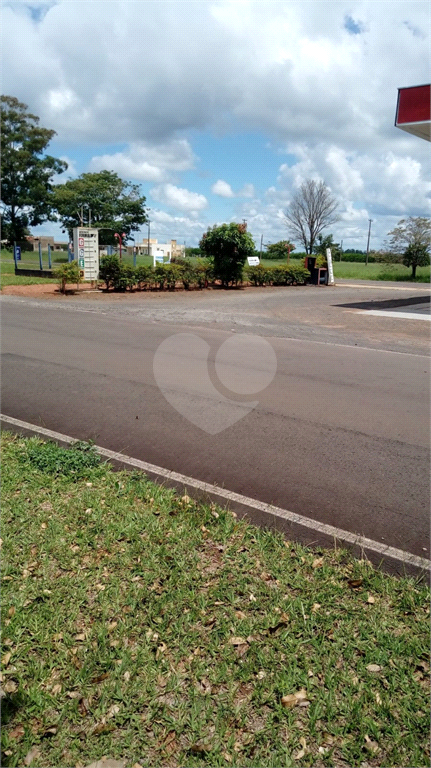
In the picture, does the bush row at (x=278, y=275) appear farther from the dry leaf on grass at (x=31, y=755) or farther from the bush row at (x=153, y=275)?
the dry leaf on grass at (x=31, y=755)

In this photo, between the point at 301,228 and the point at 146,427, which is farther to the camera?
the point at 301,228

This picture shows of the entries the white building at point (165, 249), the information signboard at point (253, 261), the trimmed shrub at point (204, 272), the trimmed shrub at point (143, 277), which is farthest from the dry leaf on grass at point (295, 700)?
the white building at point (165, 249)

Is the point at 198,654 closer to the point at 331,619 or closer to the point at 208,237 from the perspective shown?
the point at 331,619

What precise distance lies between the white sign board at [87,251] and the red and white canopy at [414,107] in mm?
13247

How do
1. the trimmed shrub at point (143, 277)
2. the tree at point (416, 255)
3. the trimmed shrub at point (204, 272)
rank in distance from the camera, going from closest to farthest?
the trimmed shrub at point (143, 277)
the trimmed shrub at point (204, 272)
the tree at point (416, 255)

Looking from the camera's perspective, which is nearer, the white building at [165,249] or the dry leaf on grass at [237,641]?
the dry leaf on grass at [237,641]

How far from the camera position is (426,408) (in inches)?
273

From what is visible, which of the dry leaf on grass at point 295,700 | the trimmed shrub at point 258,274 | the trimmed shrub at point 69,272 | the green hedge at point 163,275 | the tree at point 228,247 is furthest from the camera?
the trimmed shrub at point 258,274

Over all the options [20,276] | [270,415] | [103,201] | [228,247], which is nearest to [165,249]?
[103,201]

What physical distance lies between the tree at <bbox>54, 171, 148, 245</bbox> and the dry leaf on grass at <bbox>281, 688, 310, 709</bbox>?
5068 cm

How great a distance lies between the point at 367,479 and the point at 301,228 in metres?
59.4

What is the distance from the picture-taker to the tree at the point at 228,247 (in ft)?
88.0

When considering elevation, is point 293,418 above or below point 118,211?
→ below

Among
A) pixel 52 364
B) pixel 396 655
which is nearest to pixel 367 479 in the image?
pixel 396 655
